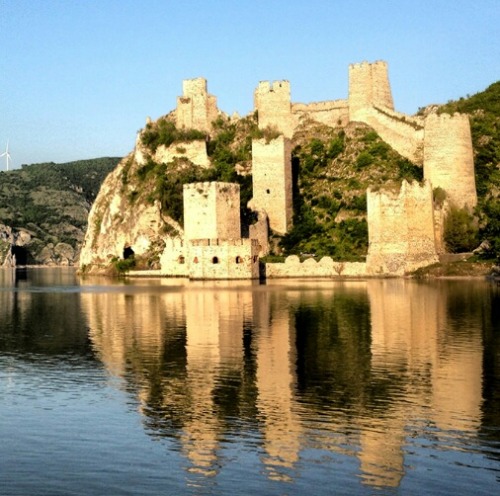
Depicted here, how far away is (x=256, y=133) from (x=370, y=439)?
4810cm

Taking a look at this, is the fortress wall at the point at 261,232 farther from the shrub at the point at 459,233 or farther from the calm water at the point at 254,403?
the calm water at the point at 254,403

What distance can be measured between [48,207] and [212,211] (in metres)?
123

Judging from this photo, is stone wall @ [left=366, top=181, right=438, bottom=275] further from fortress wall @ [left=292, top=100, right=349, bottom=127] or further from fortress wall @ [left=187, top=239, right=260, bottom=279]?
fortress wall @ [left=292, top=100, right=349, bottom=127]

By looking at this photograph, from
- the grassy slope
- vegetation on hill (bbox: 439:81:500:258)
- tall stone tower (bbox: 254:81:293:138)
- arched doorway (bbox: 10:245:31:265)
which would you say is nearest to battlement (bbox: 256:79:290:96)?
tall stone tower (bbox: 254:81:293:138)

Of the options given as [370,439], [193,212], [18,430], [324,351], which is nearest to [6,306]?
[193,212]

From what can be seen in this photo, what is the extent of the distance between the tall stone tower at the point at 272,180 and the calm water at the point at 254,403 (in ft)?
82.4

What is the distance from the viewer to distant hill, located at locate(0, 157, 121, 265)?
150 metres

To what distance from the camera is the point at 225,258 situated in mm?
47469

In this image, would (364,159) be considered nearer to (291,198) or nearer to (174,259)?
(291,198)

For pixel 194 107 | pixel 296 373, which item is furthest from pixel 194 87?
pixel 296 373

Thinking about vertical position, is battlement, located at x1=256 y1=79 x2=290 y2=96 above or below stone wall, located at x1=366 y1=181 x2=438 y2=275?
above

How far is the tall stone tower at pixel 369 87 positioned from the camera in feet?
190

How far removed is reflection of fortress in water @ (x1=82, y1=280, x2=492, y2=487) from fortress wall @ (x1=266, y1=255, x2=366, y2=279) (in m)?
15.2

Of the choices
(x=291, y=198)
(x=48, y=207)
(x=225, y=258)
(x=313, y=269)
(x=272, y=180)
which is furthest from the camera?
(x=48, y=207)
